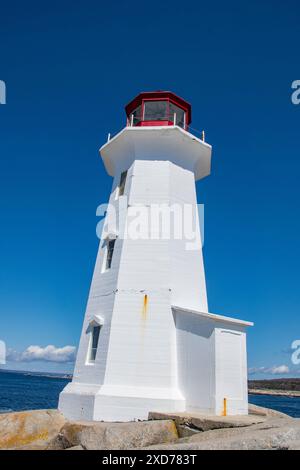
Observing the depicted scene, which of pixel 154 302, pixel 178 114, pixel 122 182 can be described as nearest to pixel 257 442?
pixel 154 302

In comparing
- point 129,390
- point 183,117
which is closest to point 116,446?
point 129,390

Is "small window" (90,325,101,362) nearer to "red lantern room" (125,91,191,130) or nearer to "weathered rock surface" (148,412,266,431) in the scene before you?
"weathered rock surface" (148,412,266,431)

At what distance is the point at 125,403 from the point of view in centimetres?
1045

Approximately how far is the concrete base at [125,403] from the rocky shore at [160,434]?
0.40 meters

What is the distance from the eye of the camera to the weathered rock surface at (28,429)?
1003 centimetres

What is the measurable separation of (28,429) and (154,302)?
471 cm

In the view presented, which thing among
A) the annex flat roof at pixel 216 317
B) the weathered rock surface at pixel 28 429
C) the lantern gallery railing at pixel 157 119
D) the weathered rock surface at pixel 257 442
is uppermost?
the lantern gallery railing at pixel 157 119

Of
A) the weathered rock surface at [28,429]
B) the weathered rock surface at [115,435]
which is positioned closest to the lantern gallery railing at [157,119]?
the weathered rock surface at [115,435]

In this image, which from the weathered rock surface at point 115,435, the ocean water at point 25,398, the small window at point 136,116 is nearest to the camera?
the weathered rock surface at point 115,435

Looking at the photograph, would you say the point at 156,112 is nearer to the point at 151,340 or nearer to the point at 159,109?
the point at 159,109

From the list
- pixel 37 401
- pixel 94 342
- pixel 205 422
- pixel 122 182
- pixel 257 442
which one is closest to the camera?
pixel 257 442

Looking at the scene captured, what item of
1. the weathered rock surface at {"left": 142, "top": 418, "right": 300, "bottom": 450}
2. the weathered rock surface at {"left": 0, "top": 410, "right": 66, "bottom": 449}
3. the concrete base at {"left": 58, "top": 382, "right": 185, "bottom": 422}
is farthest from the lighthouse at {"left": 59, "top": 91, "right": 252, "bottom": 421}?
the weathered rock surface at {"left": 142, "top": 418, "right": 300, "bottom": 450}

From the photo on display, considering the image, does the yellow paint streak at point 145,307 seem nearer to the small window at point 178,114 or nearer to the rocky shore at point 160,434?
the rocky shore at point 160,434
